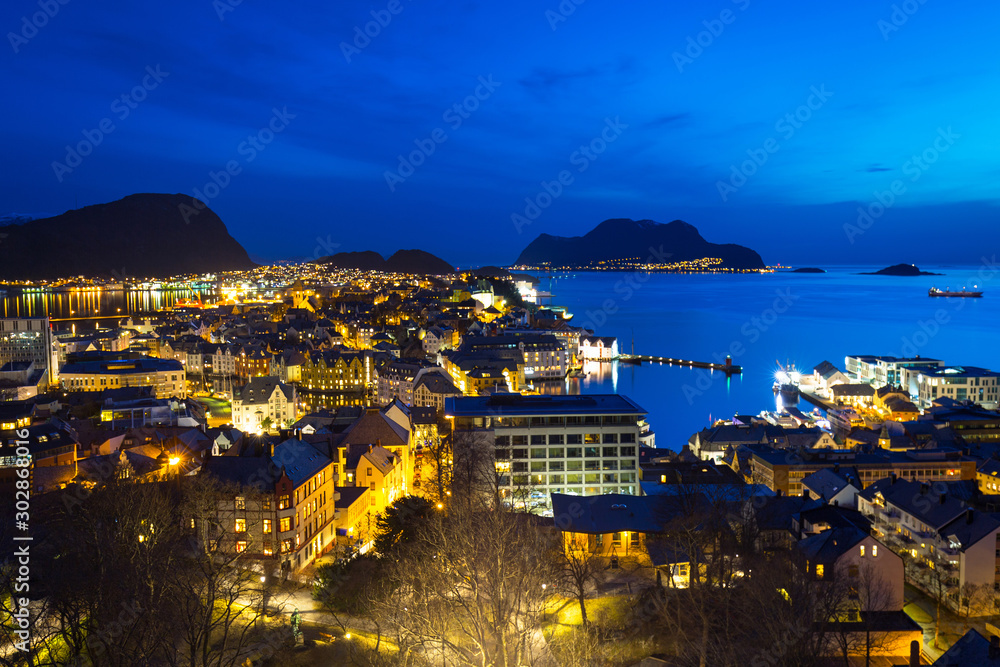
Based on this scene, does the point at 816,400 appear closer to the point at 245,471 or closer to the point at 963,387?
the point at 963,387

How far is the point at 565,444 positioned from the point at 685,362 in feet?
66.9

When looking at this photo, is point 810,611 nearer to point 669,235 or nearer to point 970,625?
point 970,625

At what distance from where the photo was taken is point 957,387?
71.6ft

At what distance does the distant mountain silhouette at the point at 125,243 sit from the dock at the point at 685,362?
74053mm

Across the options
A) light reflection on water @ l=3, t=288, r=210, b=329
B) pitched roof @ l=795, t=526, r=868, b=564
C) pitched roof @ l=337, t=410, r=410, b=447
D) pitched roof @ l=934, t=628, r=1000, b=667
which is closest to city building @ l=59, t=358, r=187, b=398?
pitched roof @ l=337, t=410, r=410, b=447

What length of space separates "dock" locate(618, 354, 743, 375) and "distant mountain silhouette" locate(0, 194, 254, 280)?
74.1 m

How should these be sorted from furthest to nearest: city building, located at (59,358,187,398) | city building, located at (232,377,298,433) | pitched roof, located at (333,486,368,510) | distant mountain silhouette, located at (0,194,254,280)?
distant mountain silhouette, located at (0,194,254,280)
city building, located at (59,358,187,398)
city building, located at (232,377,298,433)
pitched roof, located at (333,486,368,510)

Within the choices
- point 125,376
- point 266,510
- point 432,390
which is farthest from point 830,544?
point 125,376

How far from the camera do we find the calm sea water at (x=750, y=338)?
79.1ft

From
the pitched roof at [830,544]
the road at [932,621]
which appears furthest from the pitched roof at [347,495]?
the road at [932,621]

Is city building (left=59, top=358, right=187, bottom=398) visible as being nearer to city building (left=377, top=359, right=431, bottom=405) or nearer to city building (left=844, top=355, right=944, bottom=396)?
city building (left=377, top=359, right=431, bottom=405)

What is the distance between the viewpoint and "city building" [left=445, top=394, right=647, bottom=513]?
11.9 m

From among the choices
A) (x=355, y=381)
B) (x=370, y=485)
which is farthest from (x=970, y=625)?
(x=355, y=381)

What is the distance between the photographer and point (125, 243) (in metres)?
90.6
